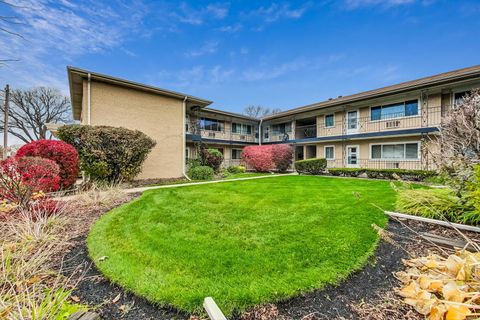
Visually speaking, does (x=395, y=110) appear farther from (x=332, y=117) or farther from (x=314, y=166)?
(x=314, y=166)

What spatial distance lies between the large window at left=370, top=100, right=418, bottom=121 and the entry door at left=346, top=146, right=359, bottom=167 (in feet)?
9.37

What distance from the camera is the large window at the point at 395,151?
48.5ft

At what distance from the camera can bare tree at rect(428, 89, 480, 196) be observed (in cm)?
453

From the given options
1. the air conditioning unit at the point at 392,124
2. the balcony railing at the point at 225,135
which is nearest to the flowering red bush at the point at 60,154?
the balcony railing at the point at 225,135

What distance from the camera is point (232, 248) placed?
12.3 ft

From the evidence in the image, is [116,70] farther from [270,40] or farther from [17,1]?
[17,1]

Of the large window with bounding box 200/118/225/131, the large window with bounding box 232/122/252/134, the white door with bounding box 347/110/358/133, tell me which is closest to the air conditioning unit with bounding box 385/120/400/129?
the white door with bounding box 347/110/358/133

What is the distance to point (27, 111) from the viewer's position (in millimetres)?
31438

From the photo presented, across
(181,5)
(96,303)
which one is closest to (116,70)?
(181,5)

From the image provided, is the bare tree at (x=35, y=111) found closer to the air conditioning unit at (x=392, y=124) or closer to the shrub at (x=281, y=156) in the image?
the shrub at (x=281, y=156)

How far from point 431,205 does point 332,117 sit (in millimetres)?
16092

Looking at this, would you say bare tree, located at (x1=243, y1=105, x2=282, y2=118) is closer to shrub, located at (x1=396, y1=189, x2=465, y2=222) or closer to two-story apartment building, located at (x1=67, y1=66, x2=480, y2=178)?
two-story apartment building, located at (x1=67, y1=66, x2=480, y2=178)

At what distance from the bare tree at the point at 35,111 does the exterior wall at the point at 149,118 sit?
1083 inches

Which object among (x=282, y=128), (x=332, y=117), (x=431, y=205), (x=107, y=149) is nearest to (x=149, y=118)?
(x=107, y=149)
